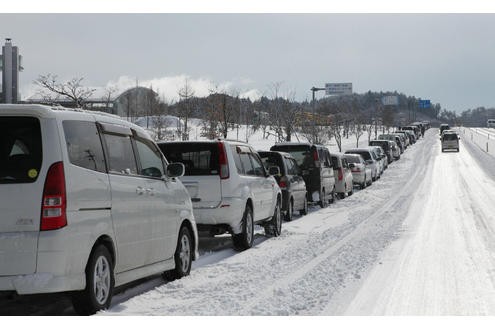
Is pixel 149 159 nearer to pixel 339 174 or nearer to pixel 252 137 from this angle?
pixel 339 174

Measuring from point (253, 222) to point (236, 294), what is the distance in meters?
4.88

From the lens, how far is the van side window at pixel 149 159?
27.3ft

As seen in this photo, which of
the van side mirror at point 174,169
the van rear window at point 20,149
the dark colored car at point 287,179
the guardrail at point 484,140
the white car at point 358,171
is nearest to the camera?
the van rear window at point 20,149

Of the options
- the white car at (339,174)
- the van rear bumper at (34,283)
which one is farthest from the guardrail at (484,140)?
the van rear bumper at (34,283)

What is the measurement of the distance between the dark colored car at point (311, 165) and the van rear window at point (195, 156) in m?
9.13

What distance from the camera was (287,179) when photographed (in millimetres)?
17125

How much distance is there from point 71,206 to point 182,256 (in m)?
3.23

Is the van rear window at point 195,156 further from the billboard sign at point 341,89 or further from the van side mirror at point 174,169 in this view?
the billboard sign at point 341,89

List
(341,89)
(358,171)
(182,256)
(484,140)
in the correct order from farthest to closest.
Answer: (484,140) < (341,89) < (358,171) < (182,256)

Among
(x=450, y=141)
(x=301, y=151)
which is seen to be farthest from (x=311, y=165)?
(x=450, y=141)

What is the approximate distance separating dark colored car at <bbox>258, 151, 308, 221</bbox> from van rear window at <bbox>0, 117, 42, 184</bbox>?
35.3 feet

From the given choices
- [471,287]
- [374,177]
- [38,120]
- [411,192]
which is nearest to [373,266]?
[471,287]

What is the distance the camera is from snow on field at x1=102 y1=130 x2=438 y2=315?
7207 millimetres

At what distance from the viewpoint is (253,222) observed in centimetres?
1273
